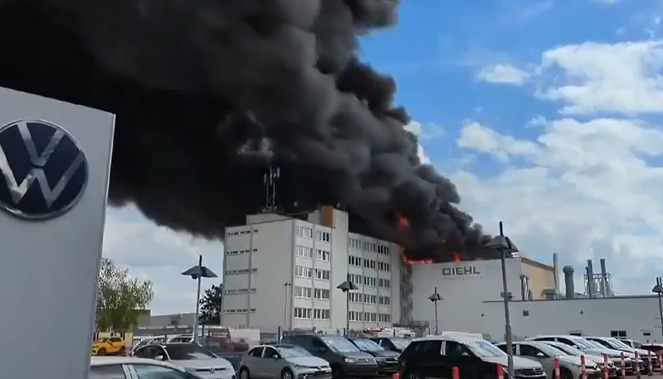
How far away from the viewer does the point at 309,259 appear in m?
63.4

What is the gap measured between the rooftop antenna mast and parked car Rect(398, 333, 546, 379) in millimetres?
50593

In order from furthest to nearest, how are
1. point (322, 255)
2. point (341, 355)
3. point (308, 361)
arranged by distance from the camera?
point (322, 255), point (341, 355), point (308, 361)

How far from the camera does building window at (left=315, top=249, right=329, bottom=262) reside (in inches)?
2549

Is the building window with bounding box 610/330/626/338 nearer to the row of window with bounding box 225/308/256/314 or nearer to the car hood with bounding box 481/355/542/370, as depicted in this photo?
the row of window with bounding box 225/308/256/314

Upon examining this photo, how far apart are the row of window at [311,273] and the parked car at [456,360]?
46.7 m

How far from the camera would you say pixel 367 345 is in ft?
68.9

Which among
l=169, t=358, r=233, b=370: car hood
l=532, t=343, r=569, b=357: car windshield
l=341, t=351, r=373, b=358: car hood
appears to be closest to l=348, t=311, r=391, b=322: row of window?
l=341, t=351, r=373, b=358: car hood

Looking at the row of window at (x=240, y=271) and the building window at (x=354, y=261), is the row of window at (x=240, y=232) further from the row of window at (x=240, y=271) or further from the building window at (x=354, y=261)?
the building window at (x=354, y=261)

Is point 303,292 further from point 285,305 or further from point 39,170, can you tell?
point 39,170

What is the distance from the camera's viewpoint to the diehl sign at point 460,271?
230 ft

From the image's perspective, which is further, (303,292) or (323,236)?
(323,236)

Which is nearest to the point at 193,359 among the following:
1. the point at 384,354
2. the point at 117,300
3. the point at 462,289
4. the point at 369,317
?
the point at 384,354

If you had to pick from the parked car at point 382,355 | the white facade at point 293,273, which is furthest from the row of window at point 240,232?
the parked car at point 382,355

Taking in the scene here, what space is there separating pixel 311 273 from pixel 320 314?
4193 millimetres
